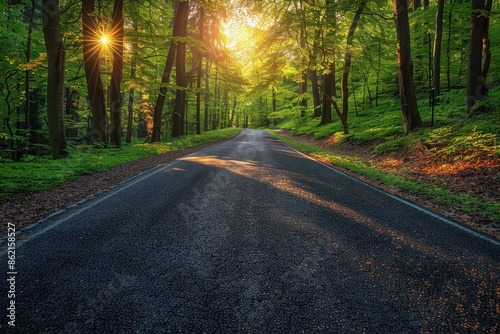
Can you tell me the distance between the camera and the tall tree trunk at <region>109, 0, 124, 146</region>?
38.7 feet

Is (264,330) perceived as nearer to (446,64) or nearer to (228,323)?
(228,323)

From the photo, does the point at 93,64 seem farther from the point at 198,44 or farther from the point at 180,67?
the point at 180,67

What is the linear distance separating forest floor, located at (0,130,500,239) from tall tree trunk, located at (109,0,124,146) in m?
4.45

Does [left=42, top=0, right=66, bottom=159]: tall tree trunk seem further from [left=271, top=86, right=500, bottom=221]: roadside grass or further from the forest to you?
[left=271, top=86, right=500, bottom=221]: roadside grass

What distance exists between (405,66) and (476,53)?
7.35 ft

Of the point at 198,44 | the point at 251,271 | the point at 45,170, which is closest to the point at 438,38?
the point at 198,44

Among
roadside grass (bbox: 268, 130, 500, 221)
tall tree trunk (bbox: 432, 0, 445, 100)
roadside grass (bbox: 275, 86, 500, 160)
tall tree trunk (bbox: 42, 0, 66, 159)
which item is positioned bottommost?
roadside grass (bbox: 268, 130, 500, 221)

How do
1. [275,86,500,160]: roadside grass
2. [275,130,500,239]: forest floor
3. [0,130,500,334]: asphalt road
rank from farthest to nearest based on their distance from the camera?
[275,86,500,160]: roadside grass < [275,130,500,239]: forest floor < [0,130,500,334]: asphalt road

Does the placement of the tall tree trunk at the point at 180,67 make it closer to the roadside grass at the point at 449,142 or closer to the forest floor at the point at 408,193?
the forest floor at the point at 408,193

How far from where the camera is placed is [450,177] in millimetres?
6707

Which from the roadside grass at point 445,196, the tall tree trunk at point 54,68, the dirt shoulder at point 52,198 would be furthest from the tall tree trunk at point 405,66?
the tall tree trunk at point 54,68

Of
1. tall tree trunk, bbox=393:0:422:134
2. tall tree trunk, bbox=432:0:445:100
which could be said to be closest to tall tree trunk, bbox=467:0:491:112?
tall tree trunk, bbox=393:0:422:134

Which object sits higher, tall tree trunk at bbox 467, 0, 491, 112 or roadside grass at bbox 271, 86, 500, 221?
tall tree trunk at bbox 467, 0, 491, 112

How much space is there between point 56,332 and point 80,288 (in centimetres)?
52
